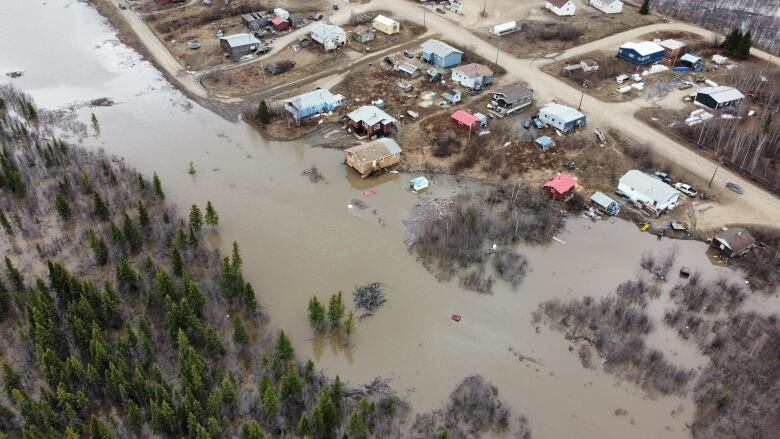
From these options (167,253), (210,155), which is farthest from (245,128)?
(167,253)

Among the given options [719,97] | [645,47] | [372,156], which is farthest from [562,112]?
[645,47]

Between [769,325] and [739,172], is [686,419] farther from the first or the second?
[739,172]

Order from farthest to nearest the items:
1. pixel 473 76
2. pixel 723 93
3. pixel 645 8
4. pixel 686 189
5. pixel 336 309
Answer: pixel 645 8
pixel 473 76
pixel 723 93
pixel 686 189
pixel 336 309

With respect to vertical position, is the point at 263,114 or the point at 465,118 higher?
the point at 465,118

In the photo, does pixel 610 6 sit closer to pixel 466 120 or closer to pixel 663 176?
pixel 466 120

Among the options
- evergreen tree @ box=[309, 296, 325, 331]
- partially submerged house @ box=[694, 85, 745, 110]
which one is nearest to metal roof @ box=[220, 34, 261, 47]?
evergreen tree @ box=[309, 296, 325, 331]
